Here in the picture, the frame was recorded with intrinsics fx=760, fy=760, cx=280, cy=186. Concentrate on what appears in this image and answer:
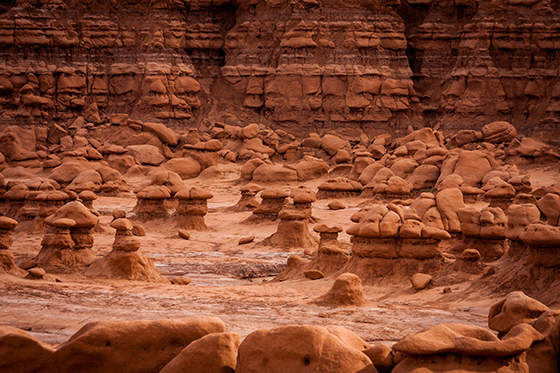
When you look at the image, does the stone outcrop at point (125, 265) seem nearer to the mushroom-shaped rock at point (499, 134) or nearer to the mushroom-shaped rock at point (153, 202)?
the mushroom-shaped rock at point (153, 202)

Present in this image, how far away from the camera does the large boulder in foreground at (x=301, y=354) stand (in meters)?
5.53

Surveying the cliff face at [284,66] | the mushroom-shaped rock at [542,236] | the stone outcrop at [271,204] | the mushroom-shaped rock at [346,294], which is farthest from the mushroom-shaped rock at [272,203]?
the cliff face at [284,66]

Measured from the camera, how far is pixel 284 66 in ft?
110

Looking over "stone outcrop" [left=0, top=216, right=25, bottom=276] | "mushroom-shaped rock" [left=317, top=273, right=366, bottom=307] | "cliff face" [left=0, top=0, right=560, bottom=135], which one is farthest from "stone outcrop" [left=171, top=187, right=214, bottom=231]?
"cliff face" [left=0, top=0, right=560, bottom=135]

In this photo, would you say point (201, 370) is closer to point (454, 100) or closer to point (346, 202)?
point (346, 202)

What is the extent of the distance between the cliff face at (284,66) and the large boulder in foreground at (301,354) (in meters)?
28.2

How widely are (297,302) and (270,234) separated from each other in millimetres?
→ 8061

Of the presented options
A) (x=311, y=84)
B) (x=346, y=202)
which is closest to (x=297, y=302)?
(x=346, y=202)

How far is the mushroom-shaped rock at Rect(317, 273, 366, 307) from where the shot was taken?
374 inches

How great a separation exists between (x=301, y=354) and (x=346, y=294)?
398 cm

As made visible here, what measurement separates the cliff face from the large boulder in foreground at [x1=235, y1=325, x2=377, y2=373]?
28.2m

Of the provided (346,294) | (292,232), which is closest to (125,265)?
(346,294)

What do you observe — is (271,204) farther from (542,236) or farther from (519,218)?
(542,236)

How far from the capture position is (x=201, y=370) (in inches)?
226
